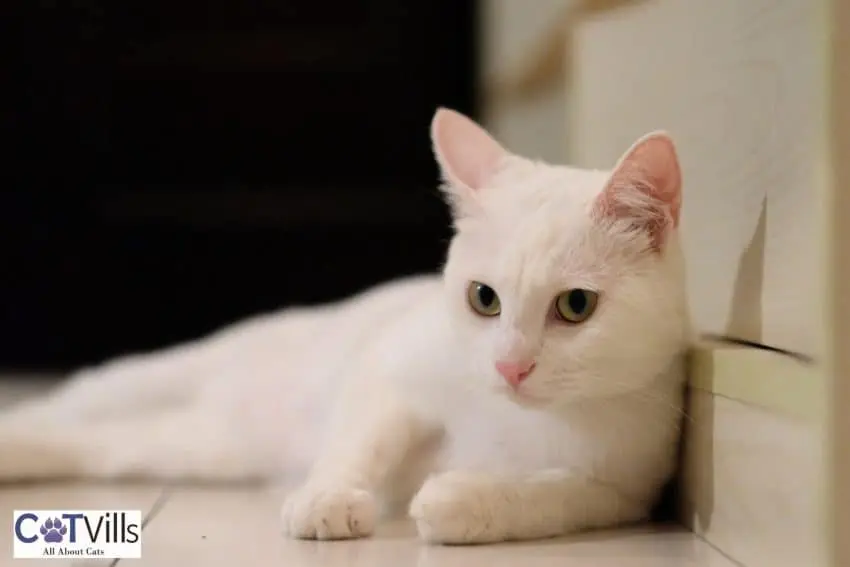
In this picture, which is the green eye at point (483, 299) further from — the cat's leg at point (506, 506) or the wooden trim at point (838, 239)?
the wooden trim at point (838, 239)

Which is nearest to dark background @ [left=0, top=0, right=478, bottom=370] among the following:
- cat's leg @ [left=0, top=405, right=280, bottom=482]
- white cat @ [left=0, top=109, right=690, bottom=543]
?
cat's leg @ [left=0, top=405, right=280, bottom=482]

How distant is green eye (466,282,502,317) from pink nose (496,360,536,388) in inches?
3.2

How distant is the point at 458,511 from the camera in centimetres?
103

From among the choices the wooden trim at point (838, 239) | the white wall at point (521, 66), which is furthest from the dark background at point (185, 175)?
the wooden trim at point (838, 239)

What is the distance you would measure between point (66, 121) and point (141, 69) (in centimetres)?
25

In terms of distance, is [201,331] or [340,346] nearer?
[340,346]

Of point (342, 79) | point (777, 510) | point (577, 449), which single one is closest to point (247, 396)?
point (577, 449)

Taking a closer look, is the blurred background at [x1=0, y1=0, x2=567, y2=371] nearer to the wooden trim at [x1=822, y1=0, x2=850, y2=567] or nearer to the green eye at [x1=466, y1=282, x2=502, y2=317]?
the green eye at [x1=466, y1=282, x2=502, y2=317]

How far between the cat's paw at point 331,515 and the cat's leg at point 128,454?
0.39m

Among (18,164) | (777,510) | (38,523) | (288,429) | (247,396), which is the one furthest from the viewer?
(18,164)

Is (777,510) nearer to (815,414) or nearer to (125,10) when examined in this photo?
(815,414)

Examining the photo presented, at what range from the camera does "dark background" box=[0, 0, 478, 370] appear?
109 inches

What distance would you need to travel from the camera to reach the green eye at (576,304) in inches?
39.9

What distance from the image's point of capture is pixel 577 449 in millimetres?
1104
